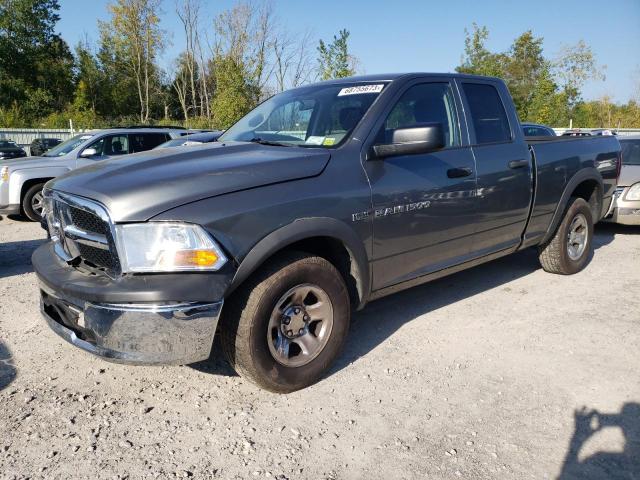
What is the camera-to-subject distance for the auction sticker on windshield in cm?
358

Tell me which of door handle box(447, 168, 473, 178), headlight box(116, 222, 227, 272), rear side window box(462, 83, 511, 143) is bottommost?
headlight box(116, 222, 227, 272)

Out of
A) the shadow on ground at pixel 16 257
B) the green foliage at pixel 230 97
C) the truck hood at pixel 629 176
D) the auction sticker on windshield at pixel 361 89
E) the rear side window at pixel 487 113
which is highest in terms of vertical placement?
the green foliage at pixel 230 97

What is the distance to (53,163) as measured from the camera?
29.7ft

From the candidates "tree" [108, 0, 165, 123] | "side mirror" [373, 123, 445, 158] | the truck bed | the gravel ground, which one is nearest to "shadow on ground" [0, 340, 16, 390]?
the gravel ground

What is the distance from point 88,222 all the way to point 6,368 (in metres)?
1.41

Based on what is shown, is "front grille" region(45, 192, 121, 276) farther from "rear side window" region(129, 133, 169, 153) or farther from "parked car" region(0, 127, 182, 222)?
"rear side window" region(129, 133, 169, 153)

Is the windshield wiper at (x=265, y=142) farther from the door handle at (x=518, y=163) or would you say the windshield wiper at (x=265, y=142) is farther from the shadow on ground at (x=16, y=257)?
the shadow on ground at (x=16, y=257)

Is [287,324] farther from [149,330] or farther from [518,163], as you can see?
[518,163]

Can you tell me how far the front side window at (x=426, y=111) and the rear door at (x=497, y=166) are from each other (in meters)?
0.19

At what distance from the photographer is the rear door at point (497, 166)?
405 centimetres

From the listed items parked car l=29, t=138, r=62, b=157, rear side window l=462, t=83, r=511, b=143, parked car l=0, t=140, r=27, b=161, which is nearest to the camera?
rear side window l=462, t=83, r=511, b=143

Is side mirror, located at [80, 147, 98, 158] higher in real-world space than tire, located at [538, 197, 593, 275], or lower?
higher

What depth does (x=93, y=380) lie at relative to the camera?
321cm

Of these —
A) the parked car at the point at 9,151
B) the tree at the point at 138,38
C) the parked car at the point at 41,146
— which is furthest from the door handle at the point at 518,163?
the tree at the point at 138,38
